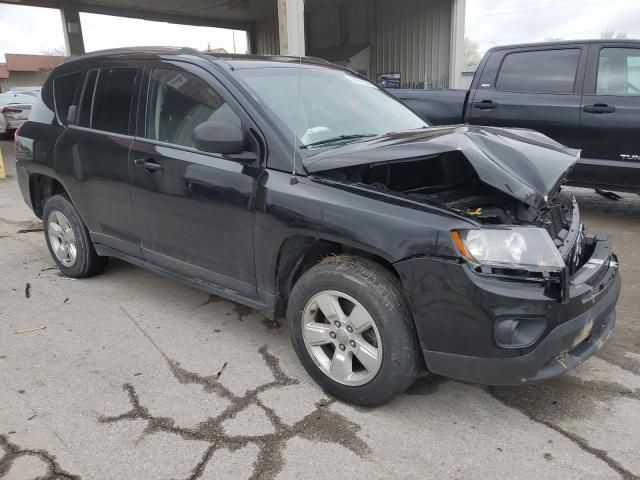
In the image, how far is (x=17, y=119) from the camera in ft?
48.2

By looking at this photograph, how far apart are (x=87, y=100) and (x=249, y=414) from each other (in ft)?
9.40

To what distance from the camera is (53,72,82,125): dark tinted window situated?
14.2 feet

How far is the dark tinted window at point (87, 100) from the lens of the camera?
411 centimetres

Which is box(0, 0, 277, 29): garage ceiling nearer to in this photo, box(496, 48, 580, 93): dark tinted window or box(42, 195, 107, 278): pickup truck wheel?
box(496, 48, 580, 93): dark tinted window

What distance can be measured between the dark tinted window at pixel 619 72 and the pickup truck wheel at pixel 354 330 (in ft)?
15.0

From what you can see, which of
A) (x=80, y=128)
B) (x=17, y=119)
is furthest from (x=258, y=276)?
(x=17, y=119)

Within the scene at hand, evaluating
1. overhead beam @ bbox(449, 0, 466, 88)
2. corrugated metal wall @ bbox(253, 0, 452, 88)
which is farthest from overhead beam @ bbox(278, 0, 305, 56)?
corrugated metal wall @ bbox(253, 0, 452, 88)

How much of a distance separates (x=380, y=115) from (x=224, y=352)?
6.22ft

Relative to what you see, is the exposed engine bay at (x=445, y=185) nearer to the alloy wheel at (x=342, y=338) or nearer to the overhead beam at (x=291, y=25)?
the alloy wheel at (x=342, y=338)

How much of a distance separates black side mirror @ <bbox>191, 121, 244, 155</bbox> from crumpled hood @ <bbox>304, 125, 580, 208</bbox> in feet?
1.37

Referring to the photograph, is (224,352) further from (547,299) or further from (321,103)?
(547,299)

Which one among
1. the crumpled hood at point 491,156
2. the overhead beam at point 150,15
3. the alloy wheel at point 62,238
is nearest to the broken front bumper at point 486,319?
the crumpled hood at point 491,156

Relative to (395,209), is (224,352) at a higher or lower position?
lower

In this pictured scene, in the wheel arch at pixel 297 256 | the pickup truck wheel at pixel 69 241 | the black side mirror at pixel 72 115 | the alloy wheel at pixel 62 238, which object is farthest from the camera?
the alloy wheel at pixel 62 238
